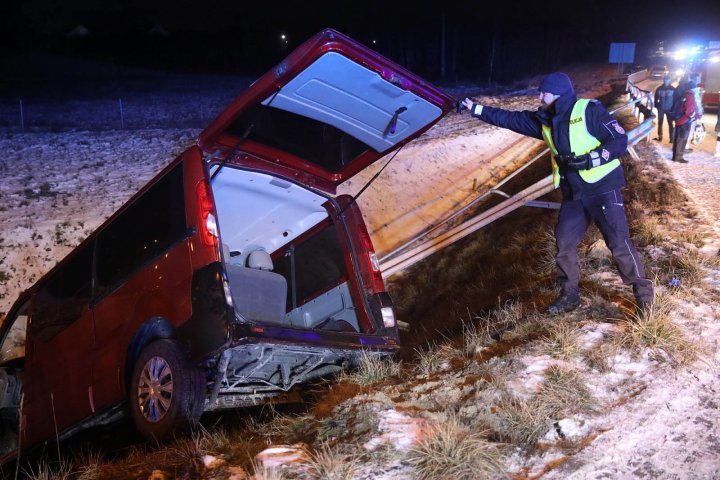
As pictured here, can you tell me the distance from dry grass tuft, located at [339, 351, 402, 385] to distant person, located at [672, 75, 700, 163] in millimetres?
8120

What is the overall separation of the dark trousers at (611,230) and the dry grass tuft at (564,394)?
1009 mm

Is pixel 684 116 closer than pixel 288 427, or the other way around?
pixel 288 427

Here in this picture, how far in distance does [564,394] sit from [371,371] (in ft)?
4.68

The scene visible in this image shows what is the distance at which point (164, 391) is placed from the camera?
3910 millimetres

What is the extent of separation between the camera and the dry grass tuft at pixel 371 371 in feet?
14.2

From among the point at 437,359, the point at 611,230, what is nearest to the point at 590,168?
the point at 611,230

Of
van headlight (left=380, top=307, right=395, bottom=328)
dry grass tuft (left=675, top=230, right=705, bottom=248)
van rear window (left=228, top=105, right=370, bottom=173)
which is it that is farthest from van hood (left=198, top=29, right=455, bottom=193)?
dry grass tuft (left=675, top=230, right=705, bottom=248)

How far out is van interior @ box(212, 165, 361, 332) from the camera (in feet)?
15.8

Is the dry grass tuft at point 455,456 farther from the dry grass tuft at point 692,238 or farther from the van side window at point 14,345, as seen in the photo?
the van side window at point 14,345

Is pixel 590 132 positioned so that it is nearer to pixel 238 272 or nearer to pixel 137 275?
pixel 238 272

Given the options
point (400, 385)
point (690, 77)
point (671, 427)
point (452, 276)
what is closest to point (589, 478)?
point (671, 427)

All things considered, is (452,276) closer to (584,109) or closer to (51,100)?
(584,109)

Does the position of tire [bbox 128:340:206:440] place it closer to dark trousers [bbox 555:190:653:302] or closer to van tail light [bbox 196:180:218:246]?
van tail light [bbox 196:180:218:246]

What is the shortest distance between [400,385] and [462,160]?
959 centimetres
